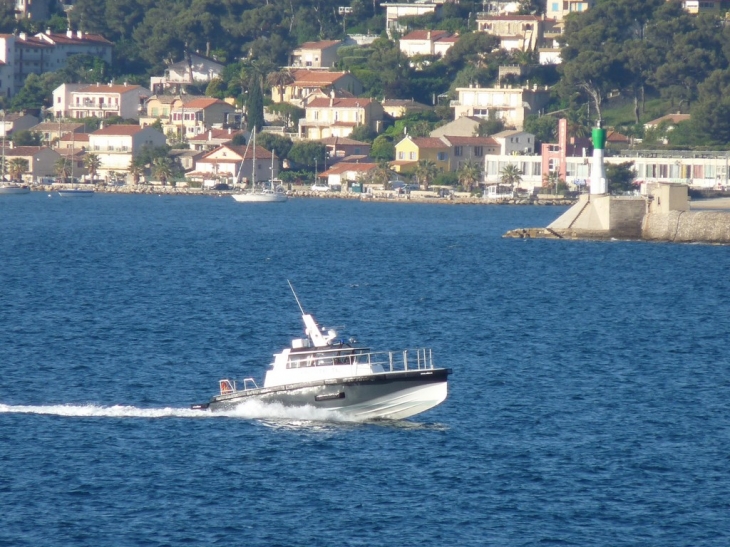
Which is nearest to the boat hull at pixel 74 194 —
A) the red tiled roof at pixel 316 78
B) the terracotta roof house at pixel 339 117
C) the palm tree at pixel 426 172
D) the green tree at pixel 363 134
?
the terracotta roof house at pixel 339 117

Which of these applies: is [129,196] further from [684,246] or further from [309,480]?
[309,480]

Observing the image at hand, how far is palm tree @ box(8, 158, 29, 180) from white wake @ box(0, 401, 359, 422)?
146844mm

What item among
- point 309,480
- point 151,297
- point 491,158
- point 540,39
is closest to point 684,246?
point 151,297

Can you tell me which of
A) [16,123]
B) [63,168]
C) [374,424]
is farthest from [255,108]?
[374,424]

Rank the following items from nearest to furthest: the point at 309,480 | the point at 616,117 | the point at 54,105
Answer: the point at 309,480, the point at 616,117, the point at 54,105

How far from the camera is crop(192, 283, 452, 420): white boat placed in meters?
36.3

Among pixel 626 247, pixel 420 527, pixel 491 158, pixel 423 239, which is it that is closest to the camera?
pixel 420 527

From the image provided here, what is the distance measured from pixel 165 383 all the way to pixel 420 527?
1634 centimetres

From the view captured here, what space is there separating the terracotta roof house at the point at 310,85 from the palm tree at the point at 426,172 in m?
26.4

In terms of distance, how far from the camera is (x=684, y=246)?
104 m

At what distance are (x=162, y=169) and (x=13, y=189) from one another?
1736 cm

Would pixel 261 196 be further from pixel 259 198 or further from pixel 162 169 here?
pixel 162 169

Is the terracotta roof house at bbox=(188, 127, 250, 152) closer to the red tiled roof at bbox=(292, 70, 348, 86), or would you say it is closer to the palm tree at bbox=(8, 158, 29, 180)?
the red tiled roof at bbox=(292, 70, 348, 86)

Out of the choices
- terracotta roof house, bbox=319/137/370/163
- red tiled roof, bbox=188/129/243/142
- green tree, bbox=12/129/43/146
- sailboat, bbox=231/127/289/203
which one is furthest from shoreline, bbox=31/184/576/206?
green tree, bbox=12/129/43/146
